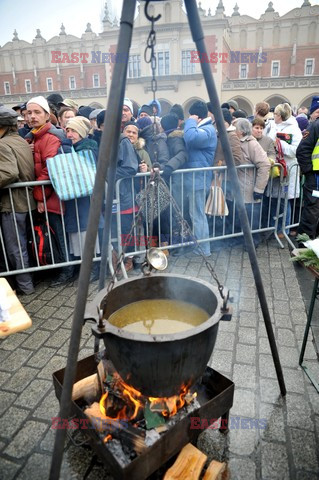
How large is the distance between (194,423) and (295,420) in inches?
38.7

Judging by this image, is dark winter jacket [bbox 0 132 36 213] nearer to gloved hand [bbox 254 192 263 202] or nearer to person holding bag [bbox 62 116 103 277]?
person holding bag [bbox 62 116 103 277]

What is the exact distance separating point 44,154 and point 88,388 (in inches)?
129

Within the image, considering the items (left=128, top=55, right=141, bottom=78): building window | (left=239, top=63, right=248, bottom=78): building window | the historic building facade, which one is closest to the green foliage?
the historic building facade

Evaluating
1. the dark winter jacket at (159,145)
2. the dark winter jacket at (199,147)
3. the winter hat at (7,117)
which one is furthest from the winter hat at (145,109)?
the winter hat at (7,117)

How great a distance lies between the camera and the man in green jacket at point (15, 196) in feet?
13.7

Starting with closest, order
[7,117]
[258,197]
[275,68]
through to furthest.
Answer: [7,117] → [258,197] → [275,68]

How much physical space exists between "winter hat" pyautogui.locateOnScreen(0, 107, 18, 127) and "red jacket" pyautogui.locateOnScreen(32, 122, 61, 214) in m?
0.37

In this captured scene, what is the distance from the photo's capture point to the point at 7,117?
13.8 feet

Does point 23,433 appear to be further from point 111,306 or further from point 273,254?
point 273,254

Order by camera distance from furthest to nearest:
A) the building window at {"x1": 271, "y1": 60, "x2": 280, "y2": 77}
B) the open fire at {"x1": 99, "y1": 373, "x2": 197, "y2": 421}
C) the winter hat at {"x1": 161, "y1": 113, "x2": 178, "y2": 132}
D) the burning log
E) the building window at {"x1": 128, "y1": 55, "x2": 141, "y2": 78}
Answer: the building window at {"x1": 271, "y1": 60, "x2": 280, "y2": 77}, the building window at {"x1": 128, "y1": 55, "x2": 141, "y2": 78}, the winter hat at {"x1": 161, "y1": 113, "x2": 178, "y2": 132}, the open fire at {"x1": 99, "y1": 373, "x2": 197, "y2": 421}, the burning log

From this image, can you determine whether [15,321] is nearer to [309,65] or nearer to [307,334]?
[307,334]

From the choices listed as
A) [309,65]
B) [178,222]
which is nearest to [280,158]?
[178,222]

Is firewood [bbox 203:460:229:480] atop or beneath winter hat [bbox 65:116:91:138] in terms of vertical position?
beneath

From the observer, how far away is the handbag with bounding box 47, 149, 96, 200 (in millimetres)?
4387
